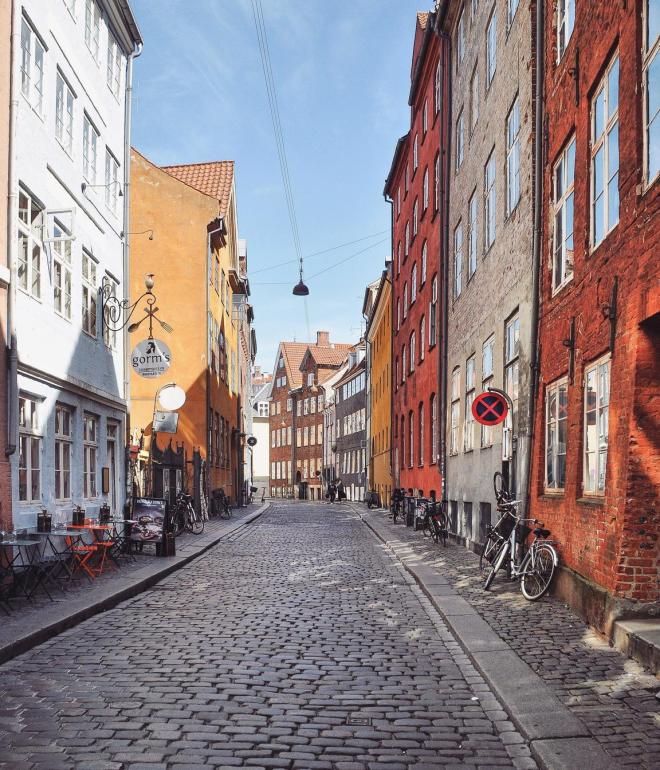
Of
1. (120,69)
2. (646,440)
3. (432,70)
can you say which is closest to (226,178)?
(432,70)

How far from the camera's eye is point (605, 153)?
944 cm

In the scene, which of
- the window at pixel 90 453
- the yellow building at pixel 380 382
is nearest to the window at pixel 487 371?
the window at pixel 90 453

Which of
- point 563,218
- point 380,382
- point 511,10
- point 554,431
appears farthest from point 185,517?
point 380,382

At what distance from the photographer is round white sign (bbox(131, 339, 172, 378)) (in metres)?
19.0

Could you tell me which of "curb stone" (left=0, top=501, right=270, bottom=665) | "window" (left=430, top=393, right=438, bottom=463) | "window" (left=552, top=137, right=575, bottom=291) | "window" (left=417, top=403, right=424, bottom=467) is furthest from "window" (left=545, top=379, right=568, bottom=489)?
"window" (left=417, top=403, right=424, bottom=467)

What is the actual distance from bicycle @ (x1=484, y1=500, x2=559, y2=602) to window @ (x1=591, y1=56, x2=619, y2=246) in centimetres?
339

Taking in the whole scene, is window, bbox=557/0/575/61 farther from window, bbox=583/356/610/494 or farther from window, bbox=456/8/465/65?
window, bbox=456/8/465/65

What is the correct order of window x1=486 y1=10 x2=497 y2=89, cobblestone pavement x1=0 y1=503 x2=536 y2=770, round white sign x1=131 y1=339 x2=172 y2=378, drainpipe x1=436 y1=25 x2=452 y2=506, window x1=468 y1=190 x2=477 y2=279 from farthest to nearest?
drainpipe x1=436 y1=25 x2=452 y2=506 → window x1=468 y1=190 x2=477 y2=279 → round white sign x1=131 y1=339 x2=172 y2=378 → window x1=486 y1=10 x2=497 y2=89 → cobblestone pavement x1=0 y1=503 x2=536 y2=770

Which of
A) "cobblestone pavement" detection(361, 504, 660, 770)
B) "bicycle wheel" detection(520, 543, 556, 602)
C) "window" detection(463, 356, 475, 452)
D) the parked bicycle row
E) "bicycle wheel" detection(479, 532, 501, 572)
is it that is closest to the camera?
"cobblestone pavement" detection(361, 504, 660, 770)

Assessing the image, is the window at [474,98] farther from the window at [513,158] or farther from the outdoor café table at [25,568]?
the outdoor café table at [25,568]

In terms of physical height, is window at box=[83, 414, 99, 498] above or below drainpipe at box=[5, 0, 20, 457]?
below

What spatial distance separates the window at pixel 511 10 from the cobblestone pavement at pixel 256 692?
986cm

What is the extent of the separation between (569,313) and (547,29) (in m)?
4.32

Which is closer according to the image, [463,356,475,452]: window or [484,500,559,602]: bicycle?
[484,500,559,602]: bicycle
